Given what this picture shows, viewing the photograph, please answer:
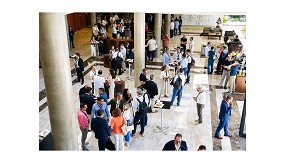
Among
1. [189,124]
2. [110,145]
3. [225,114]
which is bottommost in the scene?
[189,124]

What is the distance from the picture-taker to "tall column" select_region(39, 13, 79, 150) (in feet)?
15.7

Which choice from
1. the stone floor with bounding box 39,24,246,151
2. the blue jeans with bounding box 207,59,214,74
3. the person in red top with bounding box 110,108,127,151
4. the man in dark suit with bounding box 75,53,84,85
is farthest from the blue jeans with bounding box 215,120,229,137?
the man in dark suit with bounding box 75,53,84,85

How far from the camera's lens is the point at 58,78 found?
5.18 metres

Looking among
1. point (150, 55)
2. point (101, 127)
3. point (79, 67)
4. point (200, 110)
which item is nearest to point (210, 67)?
point (150, 55)

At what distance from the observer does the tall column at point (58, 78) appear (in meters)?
4.79

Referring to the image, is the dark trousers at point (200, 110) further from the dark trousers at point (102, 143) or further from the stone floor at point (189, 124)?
the dark trousers at point (102, 143)

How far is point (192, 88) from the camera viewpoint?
31.7 ft

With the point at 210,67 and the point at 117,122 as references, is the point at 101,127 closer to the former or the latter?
the point at 117,122

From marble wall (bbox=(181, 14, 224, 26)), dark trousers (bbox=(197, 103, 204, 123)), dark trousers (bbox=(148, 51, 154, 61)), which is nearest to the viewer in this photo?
dark trousers (bbox=(197, 103, 204, 123))

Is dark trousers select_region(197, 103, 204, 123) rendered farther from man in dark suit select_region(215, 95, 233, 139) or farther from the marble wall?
the marble wall

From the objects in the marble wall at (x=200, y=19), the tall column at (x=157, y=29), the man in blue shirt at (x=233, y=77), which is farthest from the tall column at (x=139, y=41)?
the marble wall at (x=200, y=19)
